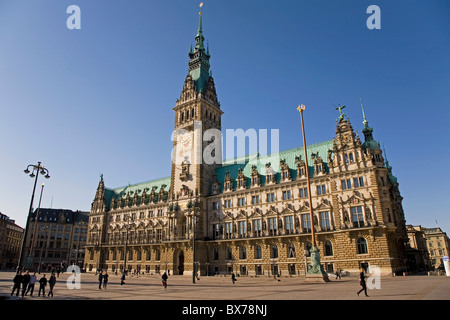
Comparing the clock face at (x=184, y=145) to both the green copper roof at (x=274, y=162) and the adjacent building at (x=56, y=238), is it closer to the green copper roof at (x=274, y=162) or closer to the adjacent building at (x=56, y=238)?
the green copper roof at (x=274, y=162)

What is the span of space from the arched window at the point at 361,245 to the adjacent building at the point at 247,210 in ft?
0.51

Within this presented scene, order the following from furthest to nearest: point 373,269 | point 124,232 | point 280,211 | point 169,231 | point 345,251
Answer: point 124,232 < point 169,231 < point 280,211 < point 345,251 < point 373,269

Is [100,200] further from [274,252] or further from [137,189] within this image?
[274,252]

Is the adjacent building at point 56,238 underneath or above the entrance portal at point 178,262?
above

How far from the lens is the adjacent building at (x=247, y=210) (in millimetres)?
48594

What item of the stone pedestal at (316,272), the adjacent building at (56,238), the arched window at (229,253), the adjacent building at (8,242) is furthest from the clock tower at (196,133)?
the adjacent building at (8,242)

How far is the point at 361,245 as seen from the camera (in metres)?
47.5

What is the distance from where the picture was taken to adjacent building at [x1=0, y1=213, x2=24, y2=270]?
111 meters

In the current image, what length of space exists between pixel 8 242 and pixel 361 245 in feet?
422

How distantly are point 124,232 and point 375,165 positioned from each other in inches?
2644

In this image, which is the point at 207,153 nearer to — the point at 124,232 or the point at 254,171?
the point at 254,171

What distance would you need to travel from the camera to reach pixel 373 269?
44750mm

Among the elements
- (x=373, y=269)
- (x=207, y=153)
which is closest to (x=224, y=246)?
(x=207, y=153)

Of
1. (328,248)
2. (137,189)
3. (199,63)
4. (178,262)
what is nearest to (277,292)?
(328,248)
